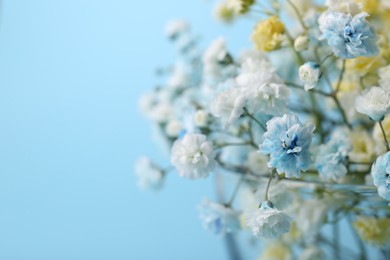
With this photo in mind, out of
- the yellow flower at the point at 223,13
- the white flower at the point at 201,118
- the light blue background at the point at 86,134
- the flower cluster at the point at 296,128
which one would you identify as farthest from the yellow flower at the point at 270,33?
the light blue background at the point at 86,134

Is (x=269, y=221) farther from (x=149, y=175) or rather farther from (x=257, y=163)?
(x=149, y=175)

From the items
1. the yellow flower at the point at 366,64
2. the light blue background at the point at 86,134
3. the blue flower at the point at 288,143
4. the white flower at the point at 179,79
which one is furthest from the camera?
the light blue background at the point at 86,134

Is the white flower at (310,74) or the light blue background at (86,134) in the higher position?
the white flower at (310,74)

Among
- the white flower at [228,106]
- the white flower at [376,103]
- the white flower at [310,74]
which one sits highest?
the white flower at [228,106]

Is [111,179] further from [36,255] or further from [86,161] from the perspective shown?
[36,255]

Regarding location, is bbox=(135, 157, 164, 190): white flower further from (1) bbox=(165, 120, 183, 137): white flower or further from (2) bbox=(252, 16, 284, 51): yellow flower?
(2) bbox=(252, 16, 284, 51): yellow flower

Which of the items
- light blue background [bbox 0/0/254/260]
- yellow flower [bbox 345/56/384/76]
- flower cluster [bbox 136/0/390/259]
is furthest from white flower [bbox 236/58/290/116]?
light blue background [bbox 0/0/254/260]

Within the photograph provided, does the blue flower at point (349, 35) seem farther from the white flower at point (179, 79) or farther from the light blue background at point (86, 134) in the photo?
the light blue background at point (86, 134)

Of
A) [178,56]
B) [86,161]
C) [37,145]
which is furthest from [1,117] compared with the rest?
[178,56]
